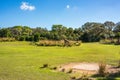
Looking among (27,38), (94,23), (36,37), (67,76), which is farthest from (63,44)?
(94,23)

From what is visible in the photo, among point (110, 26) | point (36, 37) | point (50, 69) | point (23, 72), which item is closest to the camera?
point (23, 72)

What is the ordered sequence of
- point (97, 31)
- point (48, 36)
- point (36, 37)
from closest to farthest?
point (36, 37), point (48, 36), point (97, 31)

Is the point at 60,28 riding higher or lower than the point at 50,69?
higher

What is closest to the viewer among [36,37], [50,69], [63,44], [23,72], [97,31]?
[23,72]

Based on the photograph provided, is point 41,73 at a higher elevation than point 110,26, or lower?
lower

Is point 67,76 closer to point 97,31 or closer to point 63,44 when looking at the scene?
point 63,44

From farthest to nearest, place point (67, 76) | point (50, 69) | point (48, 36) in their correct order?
point (48, 36), point (50, 69), point (67, 76)

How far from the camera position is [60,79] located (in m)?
11.7

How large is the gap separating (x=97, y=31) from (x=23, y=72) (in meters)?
56.9

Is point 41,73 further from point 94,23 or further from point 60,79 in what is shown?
point 94,23

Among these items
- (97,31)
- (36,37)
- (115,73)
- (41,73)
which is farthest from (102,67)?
(97,31)

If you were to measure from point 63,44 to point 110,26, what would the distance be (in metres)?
47.4

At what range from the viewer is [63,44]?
3619 cm

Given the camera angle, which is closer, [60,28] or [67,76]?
[67,76]
